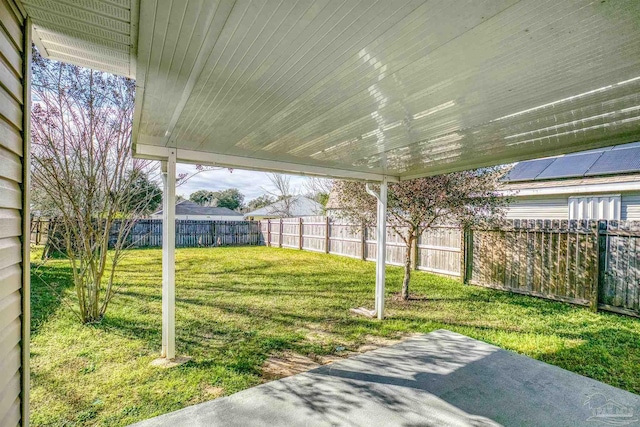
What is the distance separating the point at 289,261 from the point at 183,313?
5.66 metres

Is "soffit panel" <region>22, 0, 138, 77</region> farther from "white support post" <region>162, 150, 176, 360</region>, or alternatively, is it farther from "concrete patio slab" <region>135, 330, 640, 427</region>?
"concrete patio slab" <region>135, 330, 640, 427</region>

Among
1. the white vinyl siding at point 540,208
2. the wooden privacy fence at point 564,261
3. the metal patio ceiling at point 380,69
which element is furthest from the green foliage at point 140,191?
the white vinyl siding at point 540,208

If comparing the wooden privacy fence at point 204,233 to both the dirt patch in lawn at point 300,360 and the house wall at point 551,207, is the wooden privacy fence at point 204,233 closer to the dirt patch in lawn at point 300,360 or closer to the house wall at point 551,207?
the house wall at point 551,207

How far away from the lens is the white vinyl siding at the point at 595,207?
763 centimetres

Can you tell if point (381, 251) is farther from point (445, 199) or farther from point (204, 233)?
point (204, 233)

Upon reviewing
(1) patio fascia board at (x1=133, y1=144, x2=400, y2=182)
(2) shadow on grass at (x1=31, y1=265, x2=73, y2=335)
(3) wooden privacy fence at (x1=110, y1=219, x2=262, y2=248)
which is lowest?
(2) shadow on grass at (x1=31, y1=265, x2=73, y2=335)

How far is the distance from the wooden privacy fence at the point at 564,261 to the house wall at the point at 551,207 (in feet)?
5.95

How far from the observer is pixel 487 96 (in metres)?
1.98

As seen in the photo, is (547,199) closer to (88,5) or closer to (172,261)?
(172,261)

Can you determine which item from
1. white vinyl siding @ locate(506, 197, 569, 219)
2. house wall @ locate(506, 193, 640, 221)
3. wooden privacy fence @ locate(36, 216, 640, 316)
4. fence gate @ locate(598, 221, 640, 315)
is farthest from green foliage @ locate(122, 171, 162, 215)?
white vinyl siding @ locate(506, 197, 569, 219)

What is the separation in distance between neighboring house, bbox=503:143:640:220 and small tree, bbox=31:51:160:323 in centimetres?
744

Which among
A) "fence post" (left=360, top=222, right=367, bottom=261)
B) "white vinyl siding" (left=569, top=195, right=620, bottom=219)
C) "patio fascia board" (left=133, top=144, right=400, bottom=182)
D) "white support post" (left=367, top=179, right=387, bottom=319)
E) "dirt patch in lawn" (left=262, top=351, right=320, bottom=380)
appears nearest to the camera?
"dirt patch in lawn" (left=262, top=351, right=320, bottom=380)

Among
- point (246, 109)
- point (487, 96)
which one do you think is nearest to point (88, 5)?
point (246, 109)

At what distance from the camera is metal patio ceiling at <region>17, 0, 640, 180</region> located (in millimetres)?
1214
